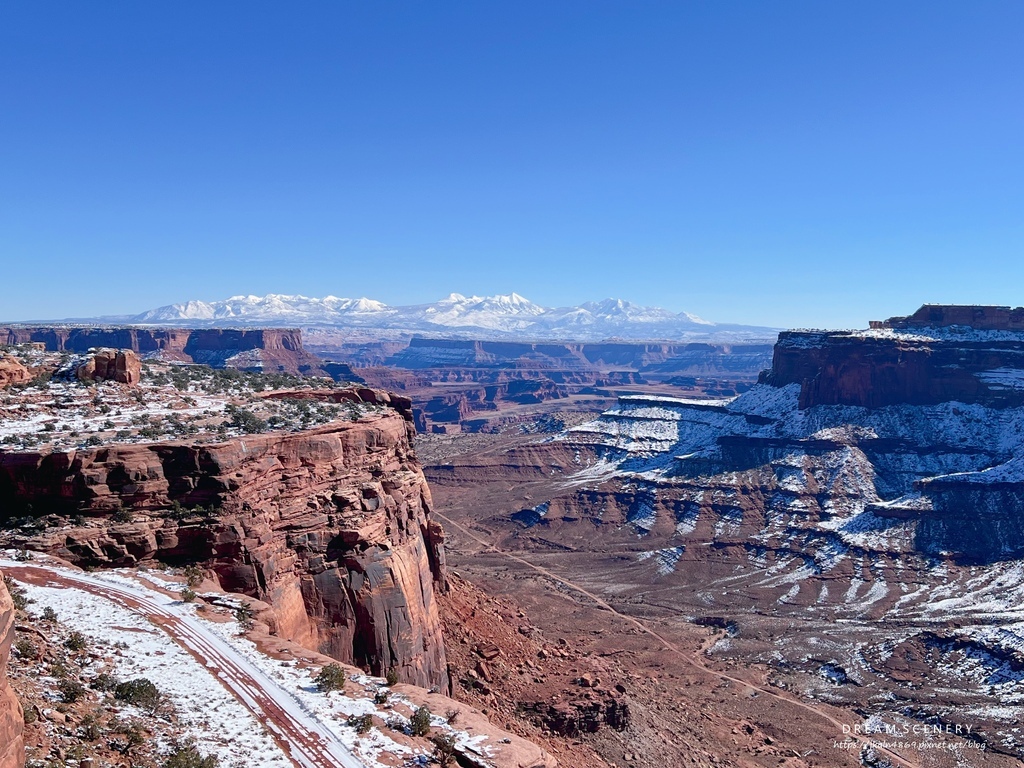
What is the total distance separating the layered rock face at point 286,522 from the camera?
87.3 feet

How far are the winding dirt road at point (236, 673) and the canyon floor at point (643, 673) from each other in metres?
17.1

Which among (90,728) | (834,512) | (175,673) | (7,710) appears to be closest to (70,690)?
(90,728)

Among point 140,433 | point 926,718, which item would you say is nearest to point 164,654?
point 140,433

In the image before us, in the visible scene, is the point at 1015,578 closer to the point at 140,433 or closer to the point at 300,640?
the point at 300,640

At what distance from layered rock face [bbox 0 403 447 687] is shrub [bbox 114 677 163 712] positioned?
340 inches

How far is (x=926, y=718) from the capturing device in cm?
5281

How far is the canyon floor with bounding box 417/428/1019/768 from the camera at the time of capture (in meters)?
39.5

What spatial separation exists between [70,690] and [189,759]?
144 inches

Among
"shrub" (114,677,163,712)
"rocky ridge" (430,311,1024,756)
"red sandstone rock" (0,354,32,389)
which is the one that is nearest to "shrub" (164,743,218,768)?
"shrub" (114,677,163,712)

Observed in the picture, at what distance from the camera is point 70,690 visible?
17.3m

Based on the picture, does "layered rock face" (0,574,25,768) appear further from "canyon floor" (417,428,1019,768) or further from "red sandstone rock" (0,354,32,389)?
"red sandstone rock" (0,354,32,389)

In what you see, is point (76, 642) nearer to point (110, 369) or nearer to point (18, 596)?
point (18, 596)

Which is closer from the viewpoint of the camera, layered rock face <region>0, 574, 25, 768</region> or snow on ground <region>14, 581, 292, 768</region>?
layered rock face <region>0, 574, 25, 768</region>

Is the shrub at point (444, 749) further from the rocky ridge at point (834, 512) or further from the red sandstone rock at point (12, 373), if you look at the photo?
the rocky ridge at point (834, 512)
